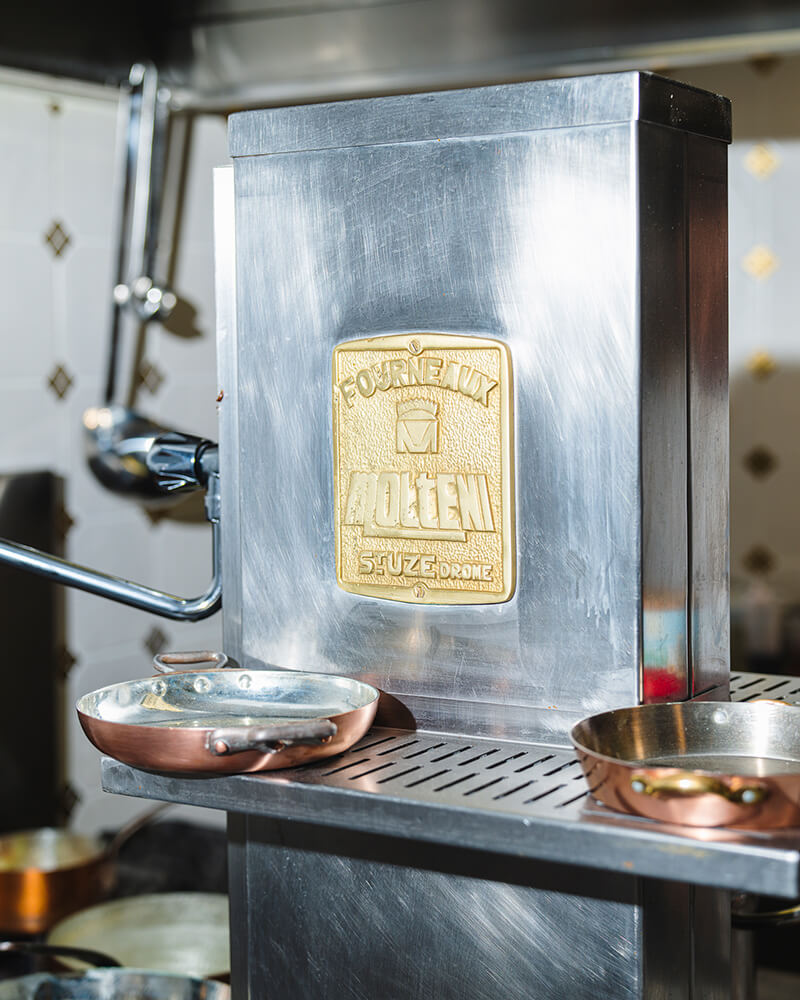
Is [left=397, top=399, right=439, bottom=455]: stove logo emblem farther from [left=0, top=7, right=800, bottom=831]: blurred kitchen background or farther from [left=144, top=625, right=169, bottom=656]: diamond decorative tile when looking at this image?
[left=144, top=625, right=169, bottom=656]: diamond decorative tile

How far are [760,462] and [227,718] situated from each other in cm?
146

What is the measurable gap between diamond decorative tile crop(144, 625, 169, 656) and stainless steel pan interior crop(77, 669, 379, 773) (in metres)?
1.21

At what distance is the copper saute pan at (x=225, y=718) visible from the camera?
2.55ft

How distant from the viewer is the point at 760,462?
7.09ft

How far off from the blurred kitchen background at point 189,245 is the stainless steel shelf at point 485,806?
3.65ft

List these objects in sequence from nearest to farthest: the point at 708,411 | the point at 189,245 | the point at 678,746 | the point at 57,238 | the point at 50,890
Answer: the point at 678,746
the point at 708,411
the point at 50,890
the point at 57,238
the point at 189,245

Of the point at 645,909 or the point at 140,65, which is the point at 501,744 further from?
the point at 140,65

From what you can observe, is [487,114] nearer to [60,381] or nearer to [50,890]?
[50,890]

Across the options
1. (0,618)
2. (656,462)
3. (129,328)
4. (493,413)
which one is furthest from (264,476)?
(129,328)

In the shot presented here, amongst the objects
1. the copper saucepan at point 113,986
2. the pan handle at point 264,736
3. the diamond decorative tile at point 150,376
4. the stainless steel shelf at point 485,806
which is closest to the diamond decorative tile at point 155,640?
the diamond decorative tile at point 150,376

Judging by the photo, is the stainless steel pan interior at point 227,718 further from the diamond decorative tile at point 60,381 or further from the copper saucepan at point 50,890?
the diamond decorative tile at point 60,381

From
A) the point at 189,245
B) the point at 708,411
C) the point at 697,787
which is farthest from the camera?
the point at 189,245

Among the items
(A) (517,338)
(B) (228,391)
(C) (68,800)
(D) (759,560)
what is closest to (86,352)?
(C) (68,800)

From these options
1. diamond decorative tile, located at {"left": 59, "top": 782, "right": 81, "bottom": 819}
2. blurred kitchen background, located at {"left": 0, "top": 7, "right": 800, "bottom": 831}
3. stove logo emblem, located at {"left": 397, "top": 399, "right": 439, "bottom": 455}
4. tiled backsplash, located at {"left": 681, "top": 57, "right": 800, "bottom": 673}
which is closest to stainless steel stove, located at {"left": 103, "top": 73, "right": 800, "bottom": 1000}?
stove logo emblem, located at {"left": 397, "top": 399, "right": 439, "bottom": 455}
